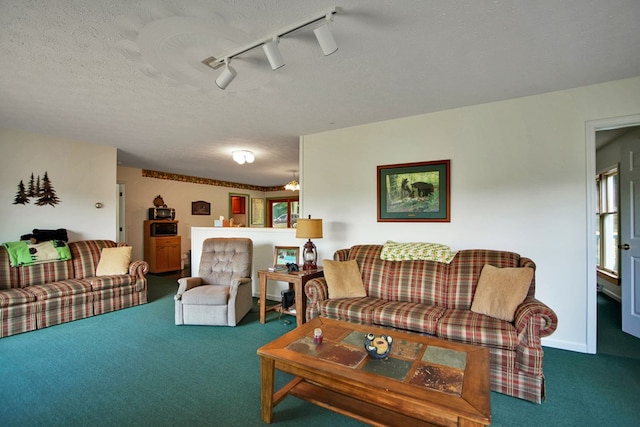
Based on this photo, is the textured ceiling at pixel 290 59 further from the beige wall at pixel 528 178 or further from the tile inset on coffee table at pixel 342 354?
the tile inset on coffee table at pixel 342 354

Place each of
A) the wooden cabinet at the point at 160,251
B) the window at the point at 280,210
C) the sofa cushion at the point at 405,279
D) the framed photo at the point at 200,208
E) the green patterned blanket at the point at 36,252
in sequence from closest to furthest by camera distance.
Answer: the sofa cushion at the point at 405,279
the green patterned blanket at the point at 36,252
the wooden cabinet at the point at 160,251
the framed photo at the point at 200,208
the window at the point at 280,210

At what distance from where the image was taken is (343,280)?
10.2 ft

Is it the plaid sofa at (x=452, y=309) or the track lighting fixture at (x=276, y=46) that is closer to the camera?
the track lighting fixture at (x=276, y=46)

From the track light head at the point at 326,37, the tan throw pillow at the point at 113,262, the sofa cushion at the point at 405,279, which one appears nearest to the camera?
the track light head at the point at 326,37

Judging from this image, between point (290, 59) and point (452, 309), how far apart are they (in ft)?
8.40

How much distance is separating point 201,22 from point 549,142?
128 inches

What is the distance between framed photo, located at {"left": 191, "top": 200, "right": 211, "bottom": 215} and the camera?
803 cm

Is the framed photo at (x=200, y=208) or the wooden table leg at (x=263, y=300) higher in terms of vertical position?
the framed photo at (x=200, y=208)

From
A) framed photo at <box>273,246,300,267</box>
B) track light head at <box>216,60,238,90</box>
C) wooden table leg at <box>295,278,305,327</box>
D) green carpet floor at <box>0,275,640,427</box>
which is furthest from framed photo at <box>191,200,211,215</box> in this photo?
track light head at <box>216,60,238,90</box>

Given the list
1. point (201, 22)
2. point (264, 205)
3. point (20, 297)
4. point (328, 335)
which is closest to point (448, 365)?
point (328, 335)

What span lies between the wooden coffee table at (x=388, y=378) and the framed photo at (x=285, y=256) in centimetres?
179

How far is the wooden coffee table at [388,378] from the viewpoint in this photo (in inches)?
54.1

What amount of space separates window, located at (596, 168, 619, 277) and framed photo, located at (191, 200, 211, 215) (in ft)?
27.5

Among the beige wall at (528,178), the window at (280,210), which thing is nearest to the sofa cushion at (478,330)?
the beige wall at (528,178)
